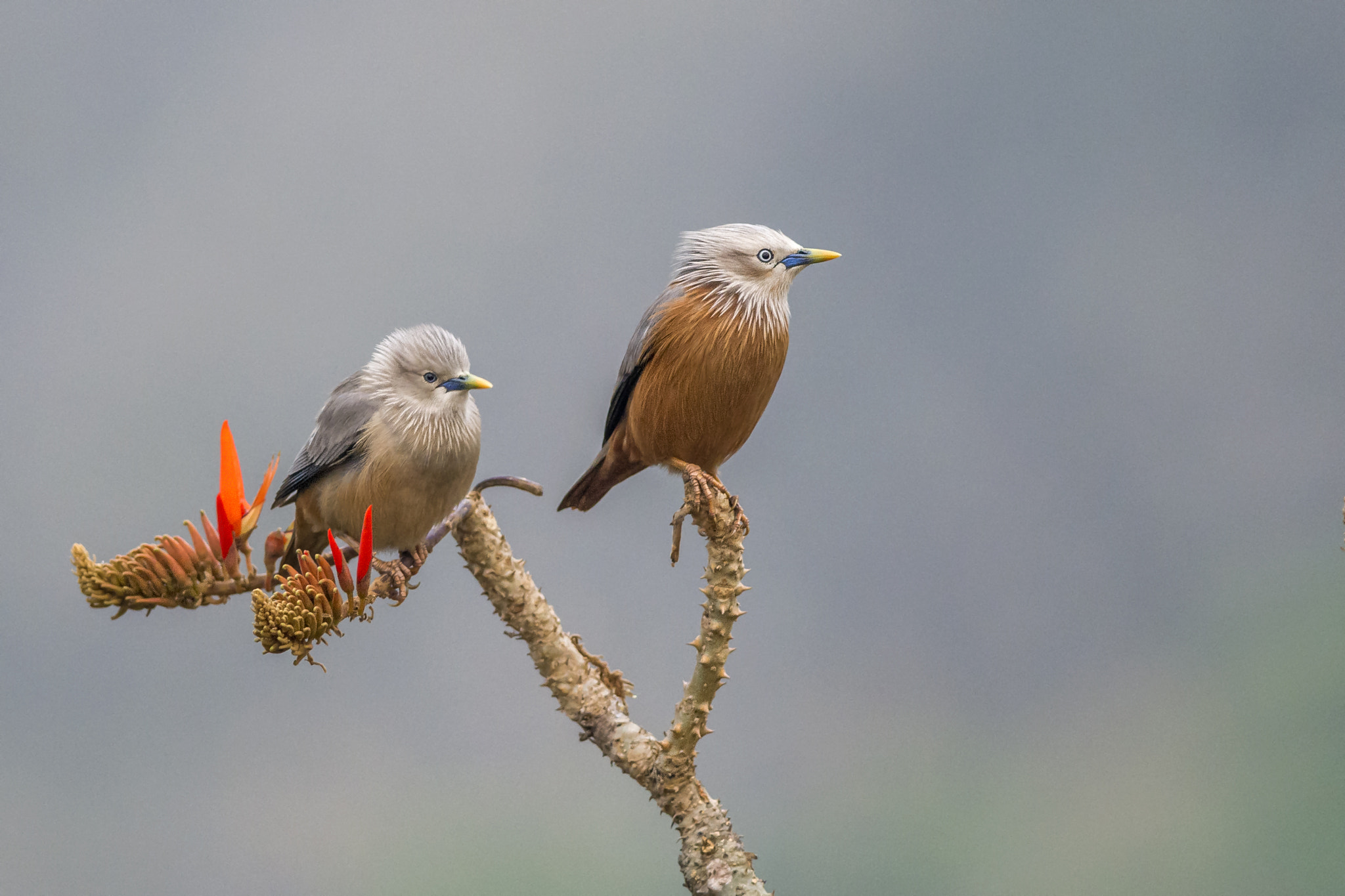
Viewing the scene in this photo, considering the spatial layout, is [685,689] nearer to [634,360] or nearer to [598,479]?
[598,479]

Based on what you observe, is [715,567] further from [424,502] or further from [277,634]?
[277,634]

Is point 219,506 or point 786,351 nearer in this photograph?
point 219,506

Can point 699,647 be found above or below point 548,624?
above

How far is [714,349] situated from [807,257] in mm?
280

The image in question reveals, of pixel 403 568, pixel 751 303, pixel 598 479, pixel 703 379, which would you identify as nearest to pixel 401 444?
pixel 403 568

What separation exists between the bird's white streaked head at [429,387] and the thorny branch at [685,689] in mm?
389

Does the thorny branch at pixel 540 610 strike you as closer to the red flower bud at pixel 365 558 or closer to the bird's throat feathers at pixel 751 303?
the red flower bud at pixel 365 558

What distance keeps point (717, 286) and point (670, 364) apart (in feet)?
0.65

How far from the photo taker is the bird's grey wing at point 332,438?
99.1 inches

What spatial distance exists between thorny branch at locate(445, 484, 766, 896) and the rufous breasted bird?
0.47 ft

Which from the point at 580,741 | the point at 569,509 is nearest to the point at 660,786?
the point at 580,741

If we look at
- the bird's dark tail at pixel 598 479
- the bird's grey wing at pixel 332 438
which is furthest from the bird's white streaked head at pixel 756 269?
the bird's grey wing at pixel 332 438

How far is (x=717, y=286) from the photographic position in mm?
2518

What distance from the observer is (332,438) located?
2547 mm
